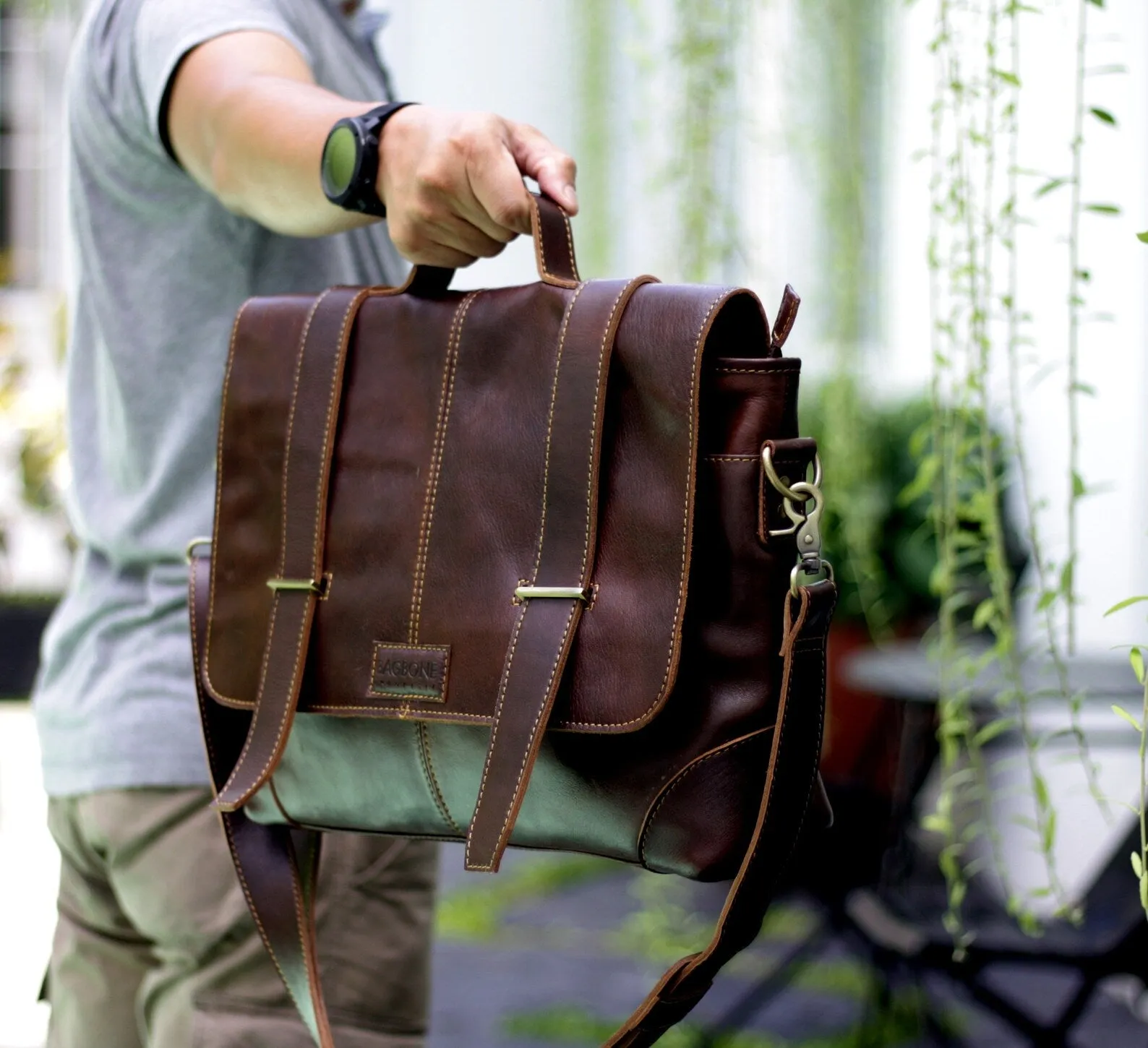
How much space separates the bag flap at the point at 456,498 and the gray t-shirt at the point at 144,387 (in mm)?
128

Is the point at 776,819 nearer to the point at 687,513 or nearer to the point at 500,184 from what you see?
the point at 687,513

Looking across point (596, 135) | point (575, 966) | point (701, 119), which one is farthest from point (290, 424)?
point (596, 135)

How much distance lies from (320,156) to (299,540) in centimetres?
26

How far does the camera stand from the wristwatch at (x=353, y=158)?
861 mm

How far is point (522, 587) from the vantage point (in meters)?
0.86

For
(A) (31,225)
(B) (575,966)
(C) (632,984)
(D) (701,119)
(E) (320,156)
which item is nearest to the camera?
(E) (320,156)

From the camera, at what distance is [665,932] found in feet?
8.56

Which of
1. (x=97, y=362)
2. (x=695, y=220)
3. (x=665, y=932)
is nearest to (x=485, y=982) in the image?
(x=665, y=932)

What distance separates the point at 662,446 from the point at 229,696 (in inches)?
15.2

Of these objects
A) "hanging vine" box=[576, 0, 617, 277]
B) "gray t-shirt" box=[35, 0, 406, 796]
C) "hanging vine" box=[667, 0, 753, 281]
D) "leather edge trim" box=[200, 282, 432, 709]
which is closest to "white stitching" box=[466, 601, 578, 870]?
"leather edge trim" box=[200, 282, 432, 709]

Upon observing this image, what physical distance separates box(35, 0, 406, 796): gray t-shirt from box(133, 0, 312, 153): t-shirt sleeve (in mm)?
52

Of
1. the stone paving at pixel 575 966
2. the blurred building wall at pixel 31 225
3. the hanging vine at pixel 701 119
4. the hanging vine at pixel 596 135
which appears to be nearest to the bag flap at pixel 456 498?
the hanging vine at pixel 701 119

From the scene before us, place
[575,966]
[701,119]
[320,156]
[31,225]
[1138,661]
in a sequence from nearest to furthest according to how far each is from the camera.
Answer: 1. [1138,661]
2. [320,156]
3. [701,119]
4. [575,966]
5. [31,225]

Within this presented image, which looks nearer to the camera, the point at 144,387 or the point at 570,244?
the point at 570,244
